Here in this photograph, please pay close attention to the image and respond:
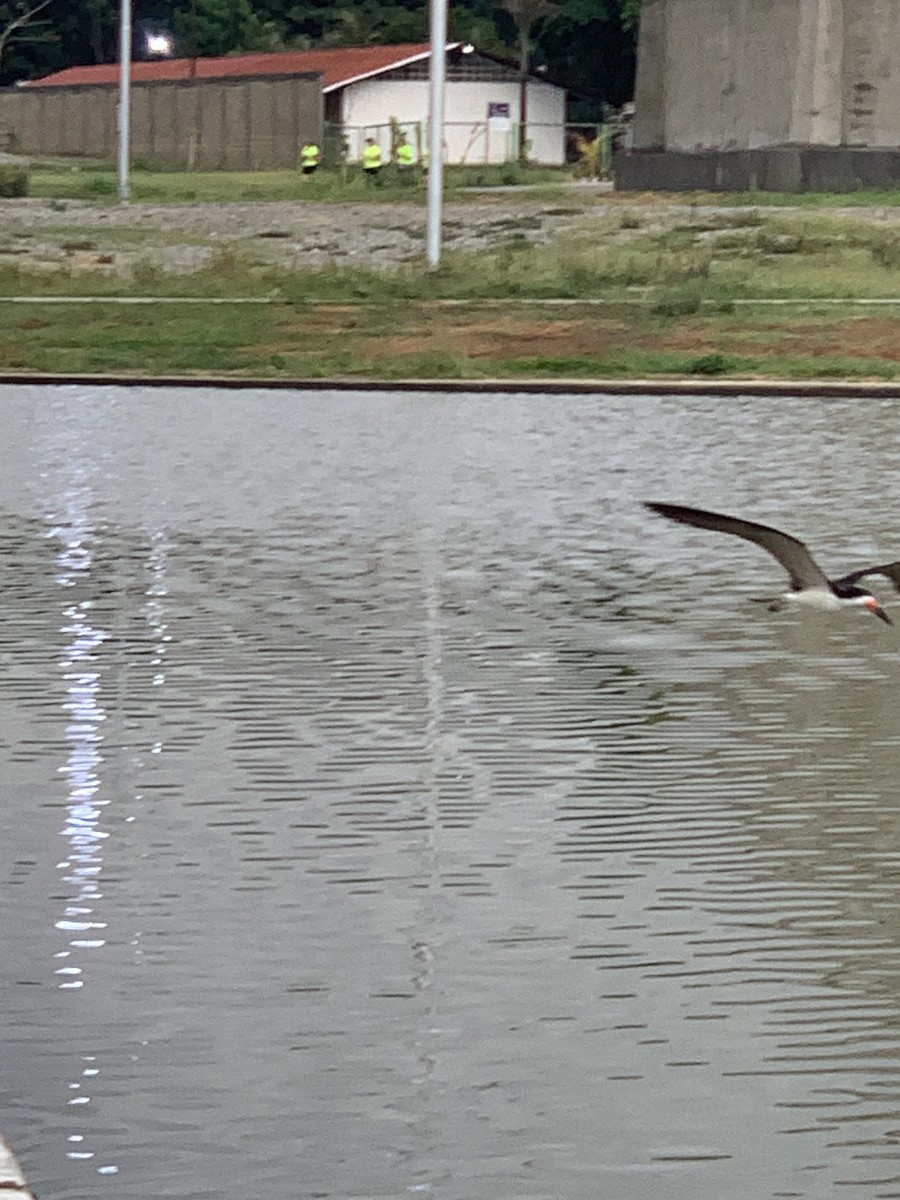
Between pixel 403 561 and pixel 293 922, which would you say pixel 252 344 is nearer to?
pixel 403 561

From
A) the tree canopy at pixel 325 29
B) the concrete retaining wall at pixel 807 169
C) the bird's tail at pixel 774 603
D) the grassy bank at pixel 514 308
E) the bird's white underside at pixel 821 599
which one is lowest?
the grassy bank at pixel 514 308

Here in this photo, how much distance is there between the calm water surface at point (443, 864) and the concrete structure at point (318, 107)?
82482 millimetres

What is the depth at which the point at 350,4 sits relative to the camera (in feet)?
407

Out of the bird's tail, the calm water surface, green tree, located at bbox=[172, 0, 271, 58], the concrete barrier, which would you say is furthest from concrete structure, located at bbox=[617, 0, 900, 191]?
green tree, located at bbox=[172, 0, 271, 58]

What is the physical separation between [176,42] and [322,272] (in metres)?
87.1

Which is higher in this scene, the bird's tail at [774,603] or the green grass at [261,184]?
the bird's tail at [774,603]

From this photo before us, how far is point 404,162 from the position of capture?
80062mm

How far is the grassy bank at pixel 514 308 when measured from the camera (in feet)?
110

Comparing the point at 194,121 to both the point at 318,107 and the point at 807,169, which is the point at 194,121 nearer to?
the point at 318,107

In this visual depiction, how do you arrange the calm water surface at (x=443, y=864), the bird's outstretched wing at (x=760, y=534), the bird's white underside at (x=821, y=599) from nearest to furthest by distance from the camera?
the calm water surface at (x=443, y=864) < the bird's outstretched wing at (x=760, y=534) < the bird's white underside at (x=821, y=599)

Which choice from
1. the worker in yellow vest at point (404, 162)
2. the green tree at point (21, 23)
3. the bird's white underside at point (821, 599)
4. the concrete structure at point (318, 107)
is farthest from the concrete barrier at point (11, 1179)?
the green tree at point (21, 23)

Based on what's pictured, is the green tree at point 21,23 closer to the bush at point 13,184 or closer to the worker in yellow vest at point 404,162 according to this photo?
the worker in yellow vest at point 404,162

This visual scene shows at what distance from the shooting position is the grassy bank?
110 ft

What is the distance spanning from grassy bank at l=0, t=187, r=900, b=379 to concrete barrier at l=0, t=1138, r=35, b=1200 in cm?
2652
